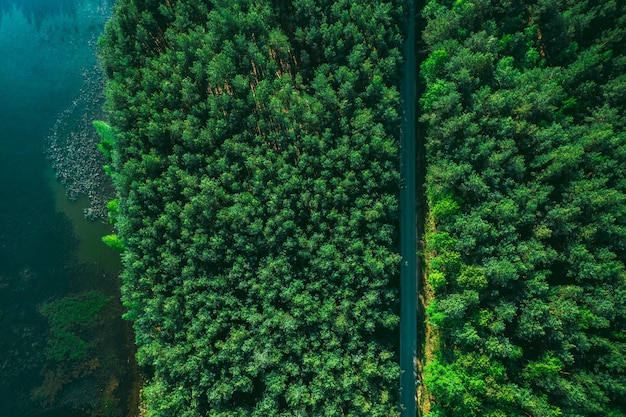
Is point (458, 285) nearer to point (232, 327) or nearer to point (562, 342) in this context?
point (562, 342)

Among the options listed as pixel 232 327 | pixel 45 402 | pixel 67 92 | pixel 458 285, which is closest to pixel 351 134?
pixel 458 285

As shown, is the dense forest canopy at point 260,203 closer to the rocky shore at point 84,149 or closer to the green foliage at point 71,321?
the green foliage at point 71,321

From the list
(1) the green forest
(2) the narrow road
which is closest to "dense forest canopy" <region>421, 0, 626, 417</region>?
(1) the green forest

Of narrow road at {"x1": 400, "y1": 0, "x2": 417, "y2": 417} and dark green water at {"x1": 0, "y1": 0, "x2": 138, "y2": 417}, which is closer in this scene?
narrow road at {"x1": 400, "y1": 0, "x2": 417, "y2": 417}

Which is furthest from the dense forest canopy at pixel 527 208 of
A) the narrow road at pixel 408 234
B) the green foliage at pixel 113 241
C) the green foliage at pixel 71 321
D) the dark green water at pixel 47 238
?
the green foliage at pixel 71 321

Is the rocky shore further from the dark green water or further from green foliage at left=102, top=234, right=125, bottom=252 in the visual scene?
green foliage at left=102, top=234, right=125, bottom=252

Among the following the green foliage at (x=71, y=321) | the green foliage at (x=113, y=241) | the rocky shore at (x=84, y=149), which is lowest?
the green foliage at (x=71, y=321)
